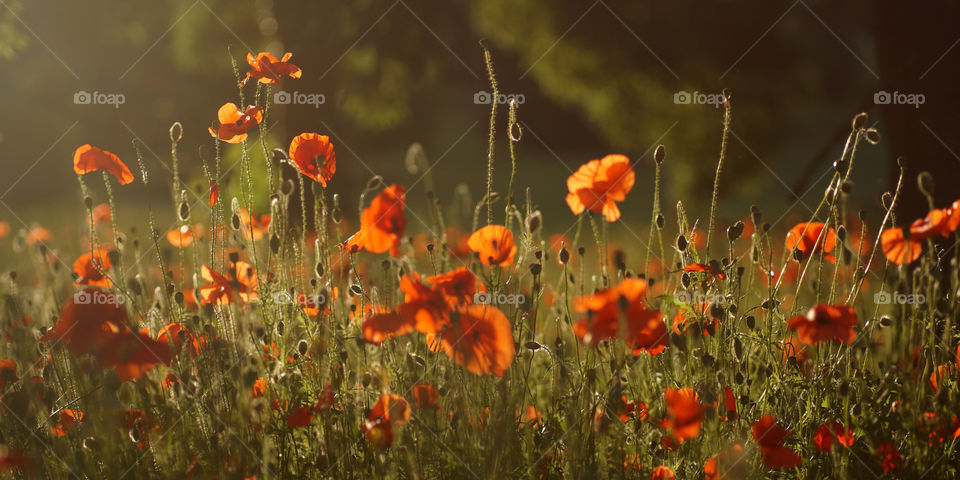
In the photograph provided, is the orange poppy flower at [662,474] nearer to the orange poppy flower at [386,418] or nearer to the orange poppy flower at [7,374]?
the orange poppy flower at [386,418]

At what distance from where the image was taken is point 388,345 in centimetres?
213

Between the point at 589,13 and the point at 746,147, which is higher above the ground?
the point at 589,13

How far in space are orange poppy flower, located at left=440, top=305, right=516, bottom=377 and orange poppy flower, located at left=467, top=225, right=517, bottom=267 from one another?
6.5 inches

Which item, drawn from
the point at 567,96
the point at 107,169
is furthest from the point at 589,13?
the point at 107,169

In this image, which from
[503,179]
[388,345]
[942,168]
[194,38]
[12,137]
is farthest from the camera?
[503,179]

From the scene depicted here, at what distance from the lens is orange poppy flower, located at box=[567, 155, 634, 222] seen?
88.7 inches

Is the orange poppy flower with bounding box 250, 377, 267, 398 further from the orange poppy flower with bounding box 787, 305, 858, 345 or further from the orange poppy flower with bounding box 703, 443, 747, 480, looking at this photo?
the orange poppy flower with bounding box 787, 305, 858, 345

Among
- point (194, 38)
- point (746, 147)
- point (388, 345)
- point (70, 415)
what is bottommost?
point (70, 415)

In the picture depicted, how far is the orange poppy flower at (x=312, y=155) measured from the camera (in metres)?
2.11

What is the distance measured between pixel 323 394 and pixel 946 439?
162 centimetres

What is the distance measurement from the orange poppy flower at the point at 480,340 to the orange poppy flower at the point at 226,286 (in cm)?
57

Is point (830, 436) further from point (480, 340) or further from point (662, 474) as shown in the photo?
point (480, 340)

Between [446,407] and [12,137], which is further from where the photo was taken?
[12,137]

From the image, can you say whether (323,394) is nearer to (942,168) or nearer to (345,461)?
(345,461)
